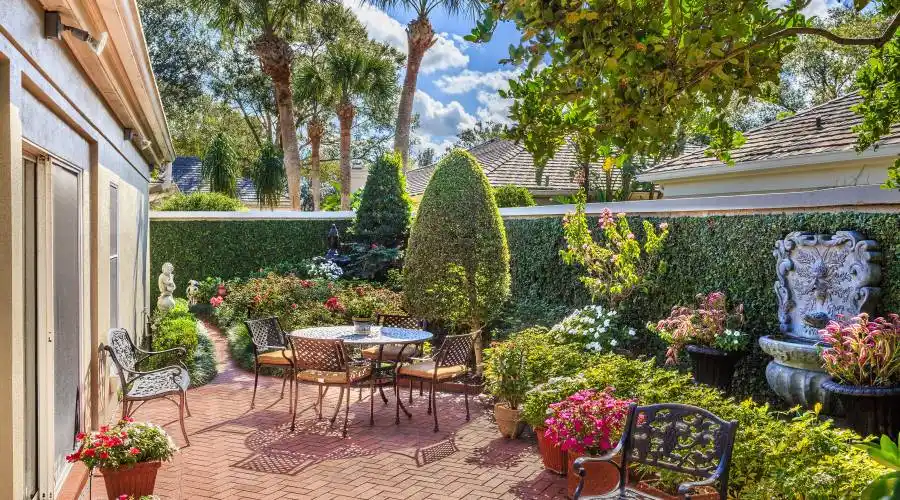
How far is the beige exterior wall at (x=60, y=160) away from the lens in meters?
3.09

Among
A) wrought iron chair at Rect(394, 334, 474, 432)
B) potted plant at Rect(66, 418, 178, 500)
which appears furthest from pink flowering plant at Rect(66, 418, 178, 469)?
wrought iron chair at Rect(394, 334, 474, 432)

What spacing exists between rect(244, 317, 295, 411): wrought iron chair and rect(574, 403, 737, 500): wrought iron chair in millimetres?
4370

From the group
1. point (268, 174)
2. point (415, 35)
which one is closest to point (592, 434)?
point (415, 35)

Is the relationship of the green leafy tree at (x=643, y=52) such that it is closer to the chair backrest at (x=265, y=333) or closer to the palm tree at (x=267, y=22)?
the chair backrest at (x=265, y=333)

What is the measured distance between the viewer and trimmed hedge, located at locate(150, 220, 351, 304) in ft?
52.1

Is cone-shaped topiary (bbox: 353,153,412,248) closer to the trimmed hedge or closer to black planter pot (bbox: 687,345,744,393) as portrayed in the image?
the trimmed hedge

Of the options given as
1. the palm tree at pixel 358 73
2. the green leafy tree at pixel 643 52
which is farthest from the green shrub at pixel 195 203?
the green leafy tree at pixel 643 52

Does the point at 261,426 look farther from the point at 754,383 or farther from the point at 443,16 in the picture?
the point at 443,16

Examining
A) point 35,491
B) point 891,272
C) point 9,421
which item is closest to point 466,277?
point 891,272

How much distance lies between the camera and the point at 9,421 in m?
3.12

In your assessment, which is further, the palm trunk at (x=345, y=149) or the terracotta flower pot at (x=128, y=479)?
the palm trunk at (x=345, y=149)

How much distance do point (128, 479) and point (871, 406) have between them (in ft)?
17.1

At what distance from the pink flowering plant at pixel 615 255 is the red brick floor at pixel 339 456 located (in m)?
2.17

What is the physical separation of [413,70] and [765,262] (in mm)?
12654
